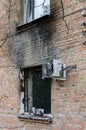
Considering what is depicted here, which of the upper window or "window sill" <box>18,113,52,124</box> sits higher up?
the upper window

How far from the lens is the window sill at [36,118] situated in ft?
24.9

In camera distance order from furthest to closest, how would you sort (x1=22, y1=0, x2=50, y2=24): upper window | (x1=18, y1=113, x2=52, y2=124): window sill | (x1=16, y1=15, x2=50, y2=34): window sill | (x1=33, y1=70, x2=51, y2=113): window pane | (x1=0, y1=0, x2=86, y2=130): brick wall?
(x1=22, y1=0, x2=50, y2=24): upper window, (x1=16, y1=15, x2=50, y2=34): window sill, (x1=33, y1=70, x2=51, y2=113): window pane, (x1=18, y1=113, x2=52, y2=124): window sill, (x1=0, y1=0, x2=86, y2=130): brick wall

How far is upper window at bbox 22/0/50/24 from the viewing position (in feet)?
26.6

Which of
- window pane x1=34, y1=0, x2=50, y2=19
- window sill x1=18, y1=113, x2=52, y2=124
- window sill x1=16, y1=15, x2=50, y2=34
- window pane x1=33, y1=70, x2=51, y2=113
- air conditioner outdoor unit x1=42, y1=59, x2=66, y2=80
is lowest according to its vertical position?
window sill x1=18, y1=113, x2=52, y2=124

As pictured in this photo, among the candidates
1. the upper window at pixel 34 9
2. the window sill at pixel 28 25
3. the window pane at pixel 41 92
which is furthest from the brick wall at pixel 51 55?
the window pane at pixel 41 92

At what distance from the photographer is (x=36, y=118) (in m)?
8.00

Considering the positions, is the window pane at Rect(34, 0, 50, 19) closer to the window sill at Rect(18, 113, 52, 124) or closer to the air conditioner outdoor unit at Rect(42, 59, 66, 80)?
the air conditioner outdoor unit at Rect(42, 59, 66, 80)

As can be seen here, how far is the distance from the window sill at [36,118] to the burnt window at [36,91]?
0.17 metres

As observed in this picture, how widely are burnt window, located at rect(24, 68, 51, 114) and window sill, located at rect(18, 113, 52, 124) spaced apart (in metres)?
0.17

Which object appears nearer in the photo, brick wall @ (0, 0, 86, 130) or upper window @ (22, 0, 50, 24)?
brick wall @ (0, 0, 86, 130)

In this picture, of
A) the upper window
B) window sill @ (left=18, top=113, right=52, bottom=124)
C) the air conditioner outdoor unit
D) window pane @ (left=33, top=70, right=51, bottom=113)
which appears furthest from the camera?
the upper window

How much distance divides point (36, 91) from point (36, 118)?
0.69 m

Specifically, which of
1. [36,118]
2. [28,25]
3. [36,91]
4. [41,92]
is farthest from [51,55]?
[36,118]

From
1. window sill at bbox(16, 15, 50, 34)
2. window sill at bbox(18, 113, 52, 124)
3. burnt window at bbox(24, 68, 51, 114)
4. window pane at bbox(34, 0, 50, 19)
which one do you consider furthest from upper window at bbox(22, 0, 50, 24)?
window sill at bbox(18, 113, 52, 124)
